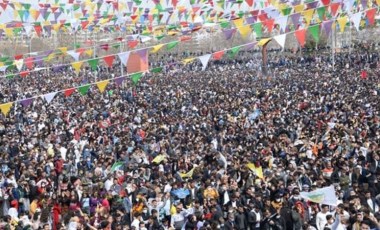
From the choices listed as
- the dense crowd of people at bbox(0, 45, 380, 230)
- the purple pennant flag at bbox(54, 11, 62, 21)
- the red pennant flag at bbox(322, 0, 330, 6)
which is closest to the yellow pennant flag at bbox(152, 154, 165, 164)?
the dense crowd of people at bbox(0, 45, 380, 230)

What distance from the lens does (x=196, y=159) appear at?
710 inches

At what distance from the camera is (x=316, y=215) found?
11.9 m

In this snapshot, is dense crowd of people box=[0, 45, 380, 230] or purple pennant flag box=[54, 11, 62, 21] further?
purple pennant flag box=[54, 11, 62, 21]

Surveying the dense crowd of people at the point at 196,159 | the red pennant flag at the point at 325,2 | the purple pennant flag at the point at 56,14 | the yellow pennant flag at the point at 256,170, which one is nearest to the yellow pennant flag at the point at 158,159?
the dense crowd of people at the point at 196,159

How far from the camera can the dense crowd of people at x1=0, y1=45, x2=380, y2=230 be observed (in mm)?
12570

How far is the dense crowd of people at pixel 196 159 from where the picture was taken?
12570 mm

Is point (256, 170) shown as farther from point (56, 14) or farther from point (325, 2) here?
point (56, 14)

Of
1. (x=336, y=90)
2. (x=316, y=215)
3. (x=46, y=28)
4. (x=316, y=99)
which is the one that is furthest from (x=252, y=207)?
(x=46, y=28)

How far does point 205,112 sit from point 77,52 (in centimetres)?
492

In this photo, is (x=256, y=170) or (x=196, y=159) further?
(x=196, y=159)

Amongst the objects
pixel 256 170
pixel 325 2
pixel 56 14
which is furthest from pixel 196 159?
pixel 56 14

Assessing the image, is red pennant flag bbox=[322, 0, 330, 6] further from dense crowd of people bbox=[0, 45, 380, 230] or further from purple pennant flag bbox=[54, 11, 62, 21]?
purple pennant flag bbox=[54, 11, 62, 21]

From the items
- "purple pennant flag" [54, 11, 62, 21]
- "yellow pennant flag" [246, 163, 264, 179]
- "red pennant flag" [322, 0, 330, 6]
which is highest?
"red pennant flag" [322, 0, 330, 6]

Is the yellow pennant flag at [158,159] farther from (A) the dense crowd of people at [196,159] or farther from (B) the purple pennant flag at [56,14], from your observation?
(B) the purple pennant flag at [56,14]
